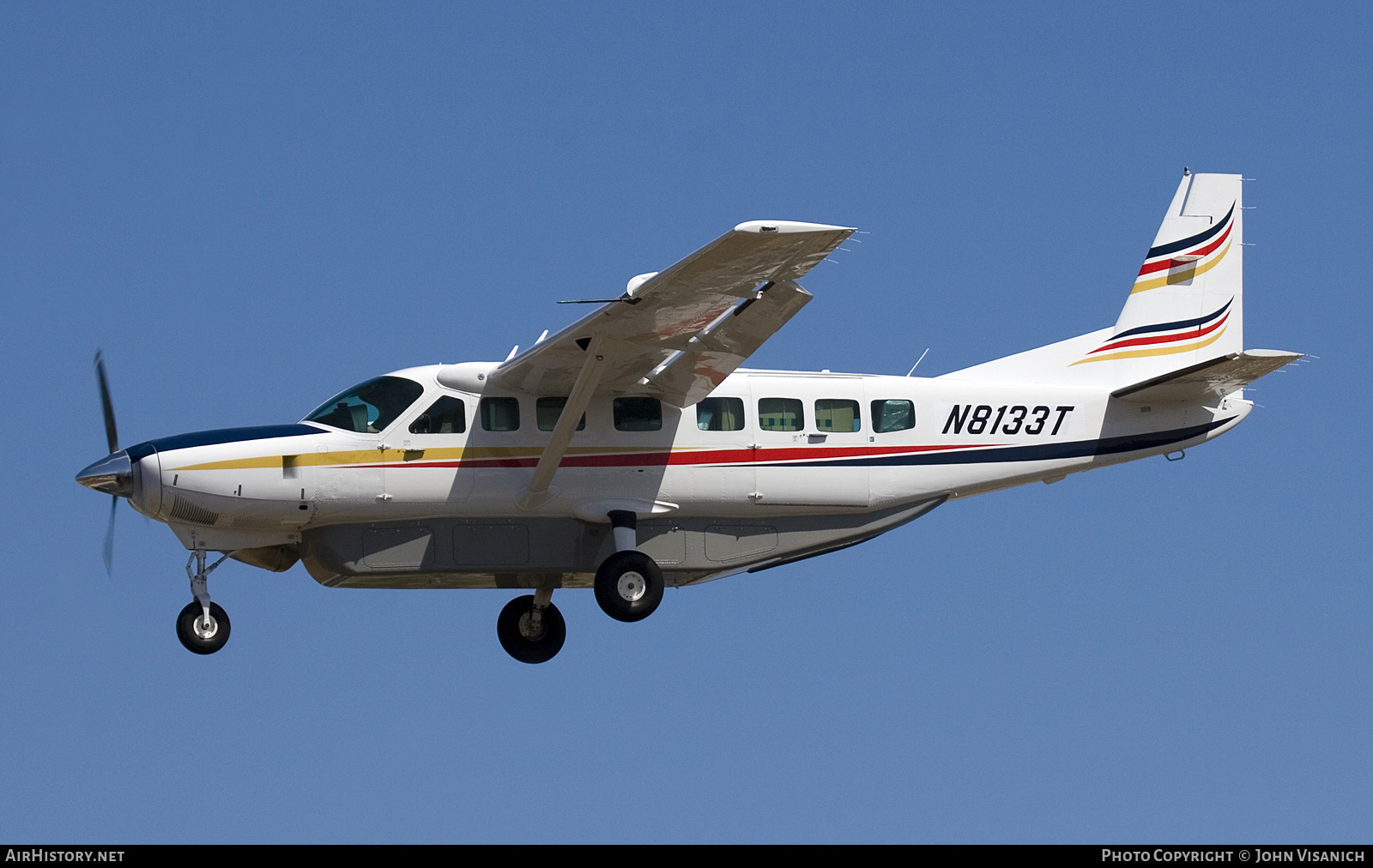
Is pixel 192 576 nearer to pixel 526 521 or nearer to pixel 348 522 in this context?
pixel 348 522

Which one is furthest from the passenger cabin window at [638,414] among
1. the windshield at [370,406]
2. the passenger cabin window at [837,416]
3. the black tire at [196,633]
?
the black tire at [196,633]

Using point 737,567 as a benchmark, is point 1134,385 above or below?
above

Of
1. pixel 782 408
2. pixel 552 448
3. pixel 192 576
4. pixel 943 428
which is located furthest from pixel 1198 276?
pixel 192 576

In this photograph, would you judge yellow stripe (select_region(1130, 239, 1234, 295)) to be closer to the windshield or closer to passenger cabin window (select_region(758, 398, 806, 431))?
passenger cabin window (select_region(758, 398, 806, 431))

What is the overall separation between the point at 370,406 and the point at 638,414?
317 centimetres

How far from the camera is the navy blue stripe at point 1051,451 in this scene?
81.1ft

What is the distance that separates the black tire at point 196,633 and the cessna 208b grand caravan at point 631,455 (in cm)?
3

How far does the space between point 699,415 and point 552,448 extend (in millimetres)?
1999

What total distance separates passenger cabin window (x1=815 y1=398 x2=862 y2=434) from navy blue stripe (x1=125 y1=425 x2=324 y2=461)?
6.02m

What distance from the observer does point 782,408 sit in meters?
24.4
